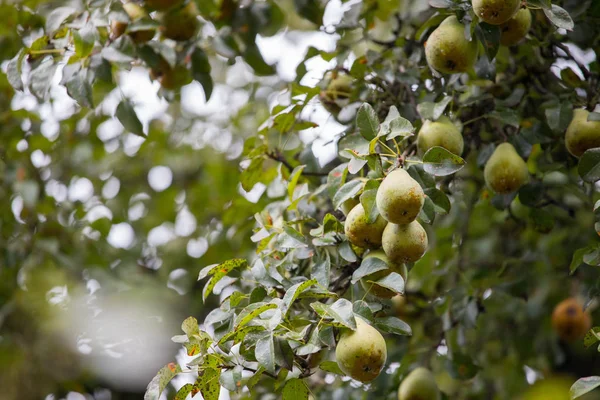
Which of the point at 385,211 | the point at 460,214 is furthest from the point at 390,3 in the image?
the point at 385,211

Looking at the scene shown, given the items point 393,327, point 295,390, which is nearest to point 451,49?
point 393,327

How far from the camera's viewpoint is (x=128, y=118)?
5.16ft

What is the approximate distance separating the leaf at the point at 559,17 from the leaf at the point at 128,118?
0.95 metres

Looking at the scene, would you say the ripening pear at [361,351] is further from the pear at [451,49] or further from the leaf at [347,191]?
the pear at [451,49]

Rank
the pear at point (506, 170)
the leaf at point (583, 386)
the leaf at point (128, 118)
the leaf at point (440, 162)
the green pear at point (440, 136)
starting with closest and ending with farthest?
the leaf at point (583, 386), the leaf at point (440, 162), the green pear at point (440, 136), the pear at point (506, 170), the leaf at point (128, 118)

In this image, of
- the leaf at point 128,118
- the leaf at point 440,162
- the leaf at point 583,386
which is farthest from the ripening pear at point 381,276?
the leaf at point 128,118

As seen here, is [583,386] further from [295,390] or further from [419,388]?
[419,388]

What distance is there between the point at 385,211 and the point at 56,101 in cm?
177

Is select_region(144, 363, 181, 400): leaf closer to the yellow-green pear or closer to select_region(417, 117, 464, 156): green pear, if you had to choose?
the yellow-green pear

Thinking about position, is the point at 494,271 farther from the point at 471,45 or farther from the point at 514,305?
the point at 471,45

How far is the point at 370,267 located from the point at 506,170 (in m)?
0.40

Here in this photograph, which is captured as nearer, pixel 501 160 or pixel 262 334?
pixel 262 334

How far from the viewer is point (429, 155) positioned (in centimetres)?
102

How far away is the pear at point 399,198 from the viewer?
94 centimetres
